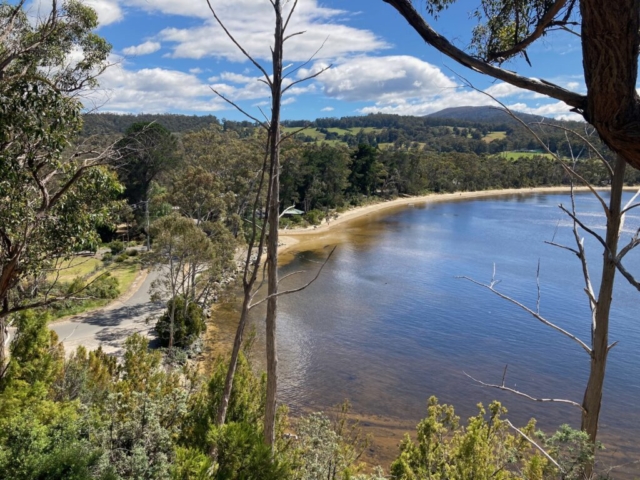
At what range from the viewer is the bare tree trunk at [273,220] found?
190 inches

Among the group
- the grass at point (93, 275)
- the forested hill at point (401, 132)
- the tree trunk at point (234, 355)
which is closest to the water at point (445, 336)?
the tree trunk at point (234, 355)

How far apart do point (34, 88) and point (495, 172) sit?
86370 mm

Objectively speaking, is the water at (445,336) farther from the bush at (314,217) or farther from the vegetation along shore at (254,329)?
the bush at (314,217)

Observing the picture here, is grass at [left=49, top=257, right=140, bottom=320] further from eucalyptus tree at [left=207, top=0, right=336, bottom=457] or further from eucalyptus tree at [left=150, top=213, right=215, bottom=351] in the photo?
eucalyptus tree at [left=207, top=0, right=336, bottom=457]

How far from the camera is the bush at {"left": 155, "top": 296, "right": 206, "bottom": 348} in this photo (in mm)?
15852

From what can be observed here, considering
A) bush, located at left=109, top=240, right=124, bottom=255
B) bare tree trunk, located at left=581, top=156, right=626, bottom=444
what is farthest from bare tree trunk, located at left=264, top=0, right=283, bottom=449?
bush, located at left=109, top=240, right=124, bottom=255

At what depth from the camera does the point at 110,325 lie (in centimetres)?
1655

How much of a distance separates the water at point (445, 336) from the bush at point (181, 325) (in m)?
3.32

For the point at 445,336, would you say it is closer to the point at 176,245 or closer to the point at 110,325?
the point at 176,245

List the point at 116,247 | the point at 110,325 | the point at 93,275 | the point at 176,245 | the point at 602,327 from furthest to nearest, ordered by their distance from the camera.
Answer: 1. the point at 116,247
2. the point at 93,275
3. the point at 110,325
4. the point at 176,245
5. the point at 602,327

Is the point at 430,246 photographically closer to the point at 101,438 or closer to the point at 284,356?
the point at 284,356

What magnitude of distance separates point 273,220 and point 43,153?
9.33 feet

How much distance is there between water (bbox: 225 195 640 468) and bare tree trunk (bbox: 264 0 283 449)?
18.3 feet

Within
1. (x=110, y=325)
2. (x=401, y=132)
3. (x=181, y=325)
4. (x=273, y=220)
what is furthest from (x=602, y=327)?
(x=401, y=132)
